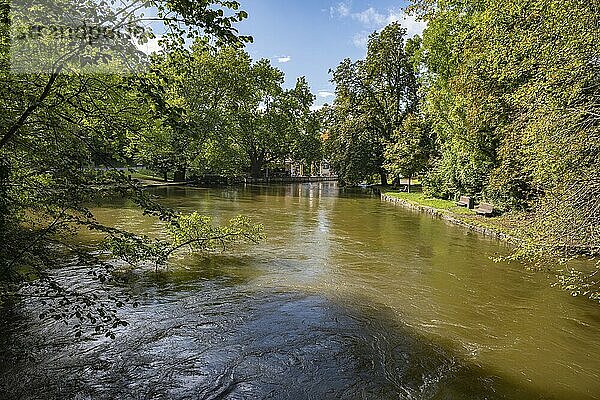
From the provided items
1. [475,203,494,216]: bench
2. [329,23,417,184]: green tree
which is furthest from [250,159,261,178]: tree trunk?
[475,203,494,216]: bench

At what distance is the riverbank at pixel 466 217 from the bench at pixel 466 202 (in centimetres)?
19

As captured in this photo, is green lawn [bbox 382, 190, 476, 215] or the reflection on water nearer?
the reflection on water

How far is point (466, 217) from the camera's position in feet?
53.3

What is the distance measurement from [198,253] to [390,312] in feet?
15.7

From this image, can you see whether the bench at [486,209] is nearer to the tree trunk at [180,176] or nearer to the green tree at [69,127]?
the green tree at [69,127]

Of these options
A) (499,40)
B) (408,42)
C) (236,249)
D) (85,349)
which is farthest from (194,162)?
(85,349)

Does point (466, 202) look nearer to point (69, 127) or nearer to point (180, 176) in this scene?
point (69, 127)

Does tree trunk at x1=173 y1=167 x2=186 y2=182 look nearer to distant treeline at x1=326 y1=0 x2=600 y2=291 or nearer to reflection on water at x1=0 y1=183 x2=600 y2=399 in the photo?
distant treeline at x1=326 y1=0 x2=600 y2=291

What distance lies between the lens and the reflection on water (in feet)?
Answer: 14.5

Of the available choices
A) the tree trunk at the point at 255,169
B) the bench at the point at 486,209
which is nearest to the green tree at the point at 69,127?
the bench at the point at 486,209

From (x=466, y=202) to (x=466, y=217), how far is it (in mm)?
2605

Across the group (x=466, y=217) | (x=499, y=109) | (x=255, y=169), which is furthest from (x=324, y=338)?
(x=255, y=169)

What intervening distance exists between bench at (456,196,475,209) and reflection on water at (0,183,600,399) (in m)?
9.16

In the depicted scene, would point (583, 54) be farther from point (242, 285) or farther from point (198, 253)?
point (198, 253)
